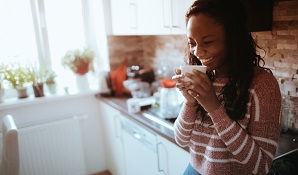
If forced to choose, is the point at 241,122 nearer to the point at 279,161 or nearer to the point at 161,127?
the point at 279,161

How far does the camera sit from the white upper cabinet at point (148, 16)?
5.32 feet

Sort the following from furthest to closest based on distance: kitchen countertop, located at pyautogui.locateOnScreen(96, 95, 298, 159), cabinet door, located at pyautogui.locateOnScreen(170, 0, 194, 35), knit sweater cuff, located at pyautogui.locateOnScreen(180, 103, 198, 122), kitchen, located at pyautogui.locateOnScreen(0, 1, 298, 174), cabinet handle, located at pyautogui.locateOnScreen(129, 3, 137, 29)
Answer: cabinet handle, located at pyautogui.locateOnScreen(129, 3, 137, 29), cabinet door, located at pyautogui.locateOnScreen(170, 0, 194, 35), kitchen, located at pyautogui.locateOnScreen(0, 1, 298, 174), kitchen countertop, located at pyautogui.locateOnScreen(96, 95, 298, 159), knit sweater cuff, located at pyautogui.locateOnScreen(180, 103, 198, 122)

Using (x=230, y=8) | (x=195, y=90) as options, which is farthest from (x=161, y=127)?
(x=230, y=8)

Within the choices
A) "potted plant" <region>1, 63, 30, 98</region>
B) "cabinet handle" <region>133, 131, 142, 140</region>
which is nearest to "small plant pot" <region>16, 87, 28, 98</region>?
"potted plant" <region>1, 63, 30, 98</region>

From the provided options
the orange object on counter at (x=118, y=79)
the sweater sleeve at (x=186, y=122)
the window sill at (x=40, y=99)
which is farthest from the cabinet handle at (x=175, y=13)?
the window sill at (x=40, y=99)

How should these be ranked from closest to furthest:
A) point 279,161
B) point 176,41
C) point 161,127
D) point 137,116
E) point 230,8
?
point 230,8
point 279,161
point 161,127
point 137,116
point 176,41

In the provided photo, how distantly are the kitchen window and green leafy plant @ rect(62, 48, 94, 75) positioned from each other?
12 centimetres

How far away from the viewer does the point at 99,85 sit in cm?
258

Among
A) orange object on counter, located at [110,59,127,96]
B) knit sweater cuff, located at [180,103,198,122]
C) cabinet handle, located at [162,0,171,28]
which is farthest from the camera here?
orange object on counter, located at [110,59,127,96]

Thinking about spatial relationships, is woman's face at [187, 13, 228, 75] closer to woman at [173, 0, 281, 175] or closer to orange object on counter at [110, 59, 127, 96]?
woman at [173, 0, 281, 175]

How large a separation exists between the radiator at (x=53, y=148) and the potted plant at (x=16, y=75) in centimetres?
38

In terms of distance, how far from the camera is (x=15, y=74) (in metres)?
2.31

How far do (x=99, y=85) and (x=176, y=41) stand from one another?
2.79ft

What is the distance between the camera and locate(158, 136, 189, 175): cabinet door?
4.78ft
